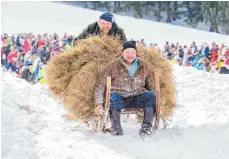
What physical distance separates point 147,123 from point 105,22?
5.97 feet

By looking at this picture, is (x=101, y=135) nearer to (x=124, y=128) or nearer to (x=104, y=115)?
(x=104, y=115)

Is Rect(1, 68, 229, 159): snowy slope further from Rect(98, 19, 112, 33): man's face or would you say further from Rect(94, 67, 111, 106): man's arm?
Rect(98, 19, 112, 33): man's face

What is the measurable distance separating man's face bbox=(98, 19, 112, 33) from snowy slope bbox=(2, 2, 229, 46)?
1028 inches

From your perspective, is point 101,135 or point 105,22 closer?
point 101,135

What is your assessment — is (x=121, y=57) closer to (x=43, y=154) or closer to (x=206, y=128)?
(x=206, y=128)

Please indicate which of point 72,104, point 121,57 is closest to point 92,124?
point 72,104

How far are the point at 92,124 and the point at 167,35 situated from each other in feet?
105

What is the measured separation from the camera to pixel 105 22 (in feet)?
24.7

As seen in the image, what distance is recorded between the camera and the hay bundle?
263 inches

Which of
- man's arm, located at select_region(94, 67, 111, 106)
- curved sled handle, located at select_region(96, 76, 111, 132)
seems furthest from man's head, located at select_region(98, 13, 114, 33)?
curved sled handle, located at select_region(96, 76, 111, 132)

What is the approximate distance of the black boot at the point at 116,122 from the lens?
20.7 feet

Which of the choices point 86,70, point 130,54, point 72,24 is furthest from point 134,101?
point 72,24

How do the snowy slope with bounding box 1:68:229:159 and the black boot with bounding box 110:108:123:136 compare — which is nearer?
the snowy slope with bounding box 1:68:229:159

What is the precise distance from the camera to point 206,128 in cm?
665
